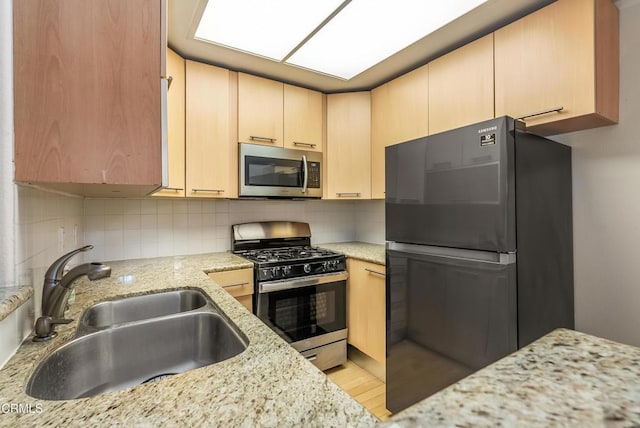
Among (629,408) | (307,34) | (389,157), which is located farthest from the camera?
(389,157)

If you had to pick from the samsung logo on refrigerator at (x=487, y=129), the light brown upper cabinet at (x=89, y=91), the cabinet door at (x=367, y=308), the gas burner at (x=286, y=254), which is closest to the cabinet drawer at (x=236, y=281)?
the gas burner at (x=286, y=254)

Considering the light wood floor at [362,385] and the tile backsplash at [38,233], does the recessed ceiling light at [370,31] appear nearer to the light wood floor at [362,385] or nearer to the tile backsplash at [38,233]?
the tile backsplash at [38,233]

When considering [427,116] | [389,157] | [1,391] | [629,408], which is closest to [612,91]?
[427,116]

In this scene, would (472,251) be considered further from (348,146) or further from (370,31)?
(348,146)

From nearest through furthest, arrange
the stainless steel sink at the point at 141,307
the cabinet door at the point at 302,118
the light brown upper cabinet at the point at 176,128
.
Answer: the stainless steel sink at the point at 141,307
the light brown upper cabinet at the point at 176,128
the cabinet door at the point at 302,118

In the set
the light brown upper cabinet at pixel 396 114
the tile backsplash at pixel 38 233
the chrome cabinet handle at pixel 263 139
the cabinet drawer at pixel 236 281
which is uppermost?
the light brown upper cabinet at pixel 396 114

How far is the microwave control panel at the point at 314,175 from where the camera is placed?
96.7 inches

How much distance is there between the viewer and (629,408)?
40cm

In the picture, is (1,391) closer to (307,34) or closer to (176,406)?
(176,406)

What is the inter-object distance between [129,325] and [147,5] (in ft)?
3.20

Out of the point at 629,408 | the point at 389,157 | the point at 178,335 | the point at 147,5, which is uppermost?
the point at 147,5

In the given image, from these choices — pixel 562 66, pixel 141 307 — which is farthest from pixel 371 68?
pixel 141 307

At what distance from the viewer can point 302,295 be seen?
7.09 feet

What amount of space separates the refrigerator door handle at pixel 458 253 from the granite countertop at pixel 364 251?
0.33m
